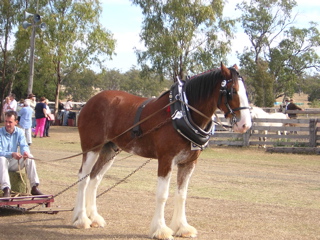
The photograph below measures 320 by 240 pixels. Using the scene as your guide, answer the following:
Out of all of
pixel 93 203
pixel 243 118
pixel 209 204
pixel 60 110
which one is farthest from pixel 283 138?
pixel 60 110

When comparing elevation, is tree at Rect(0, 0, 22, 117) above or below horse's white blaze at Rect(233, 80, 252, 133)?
above

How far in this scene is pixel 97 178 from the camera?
23.2 feet

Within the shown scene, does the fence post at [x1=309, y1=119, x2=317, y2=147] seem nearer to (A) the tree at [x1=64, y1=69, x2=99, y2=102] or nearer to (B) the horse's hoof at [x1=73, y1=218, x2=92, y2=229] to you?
(B) the horse's hoof at [x1=73, y1=218, x2=92, y2=229]

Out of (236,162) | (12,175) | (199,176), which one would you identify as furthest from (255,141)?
(12,175)

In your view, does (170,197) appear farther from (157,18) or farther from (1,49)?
(1,49)

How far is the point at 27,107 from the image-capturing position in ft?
56.1

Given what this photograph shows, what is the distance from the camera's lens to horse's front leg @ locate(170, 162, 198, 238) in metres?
6.09

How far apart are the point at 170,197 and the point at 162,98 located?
3098 millimetres

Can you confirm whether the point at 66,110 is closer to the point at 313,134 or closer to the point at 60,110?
the point at 60,110

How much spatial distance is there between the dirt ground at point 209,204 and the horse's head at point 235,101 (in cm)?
159

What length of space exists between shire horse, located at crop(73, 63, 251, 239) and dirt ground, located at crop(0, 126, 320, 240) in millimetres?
347

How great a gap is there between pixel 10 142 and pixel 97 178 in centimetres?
153

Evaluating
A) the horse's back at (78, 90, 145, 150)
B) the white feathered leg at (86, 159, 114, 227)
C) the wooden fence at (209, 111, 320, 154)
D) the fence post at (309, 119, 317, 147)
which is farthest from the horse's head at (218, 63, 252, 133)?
the fence post at (309, 119, 317, 147)

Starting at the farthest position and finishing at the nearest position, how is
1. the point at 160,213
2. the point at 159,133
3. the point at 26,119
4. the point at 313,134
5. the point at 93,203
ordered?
1. the point at 313,134
2. the point at 26,119
3. the point at 93,203
4. the point at 159,133
5. the point at 160,213
